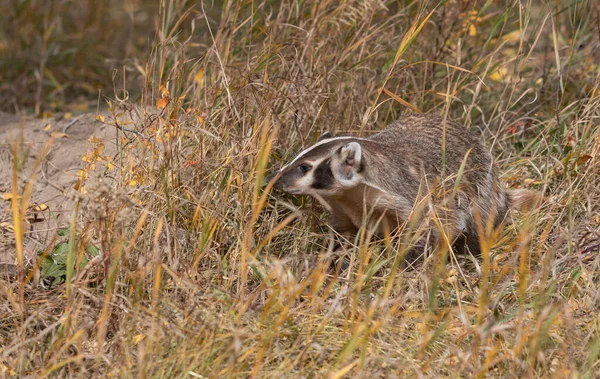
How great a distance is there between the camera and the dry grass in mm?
3023

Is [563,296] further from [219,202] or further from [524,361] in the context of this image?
[219,202]

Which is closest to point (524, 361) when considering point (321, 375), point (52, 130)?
point (321, 375)

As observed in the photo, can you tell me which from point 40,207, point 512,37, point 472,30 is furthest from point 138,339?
point 512,37

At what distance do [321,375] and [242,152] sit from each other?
126cm

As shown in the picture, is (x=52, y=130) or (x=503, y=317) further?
(x=52, y=130)

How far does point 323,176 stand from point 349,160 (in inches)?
5.0

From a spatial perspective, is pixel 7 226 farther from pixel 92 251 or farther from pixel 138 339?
pixel 138 339

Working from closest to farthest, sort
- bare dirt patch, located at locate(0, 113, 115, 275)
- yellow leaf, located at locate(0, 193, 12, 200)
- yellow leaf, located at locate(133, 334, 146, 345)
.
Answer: yellow leaf, located at locate(133, 334, 146, 345)
bare dirt patch, located at locate(0, 113, 115, 275)
yellow leaf, located at locate(0, 193, 12, 200)

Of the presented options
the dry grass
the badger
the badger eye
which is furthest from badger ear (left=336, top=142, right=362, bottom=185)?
the dry grass

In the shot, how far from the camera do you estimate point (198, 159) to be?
402cm

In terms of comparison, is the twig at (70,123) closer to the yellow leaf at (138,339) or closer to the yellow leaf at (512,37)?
the yellow leaf at (138,339)

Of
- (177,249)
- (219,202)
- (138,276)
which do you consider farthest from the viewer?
(219,202)

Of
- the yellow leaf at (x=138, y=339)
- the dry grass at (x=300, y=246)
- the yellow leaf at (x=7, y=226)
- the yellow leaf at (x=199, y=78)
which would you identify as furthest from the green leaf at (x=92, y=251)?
the yellow leaf at (x=199, y=78)

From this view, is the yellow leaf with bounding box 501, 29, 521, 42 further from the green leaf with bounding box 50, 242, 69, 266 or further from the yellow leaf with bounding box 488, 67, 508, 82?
the green leaf with bounding box 50, 242, 69, 266
